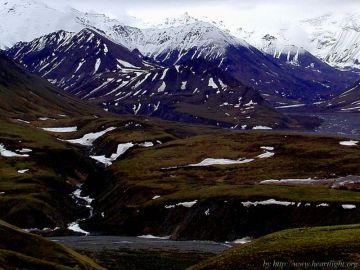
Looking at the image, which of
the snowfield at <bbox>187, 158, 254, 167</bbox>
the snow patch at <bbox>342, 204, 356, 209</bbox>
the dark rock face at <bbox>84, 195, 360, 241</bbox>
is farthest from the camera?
the snowfield at <bbox>187, 158, 254, 167</bbox>

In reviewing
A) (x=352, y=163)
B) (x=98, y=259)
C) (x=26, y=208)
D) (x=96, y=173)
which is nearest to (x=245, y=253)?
(x=98, y=259)

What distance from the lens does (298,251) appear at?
205ft

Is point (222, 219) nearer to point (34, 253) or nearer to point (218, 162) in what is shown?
point (218, 162)

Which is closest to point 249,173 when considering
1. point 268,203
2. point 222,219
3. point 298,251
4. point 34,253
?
point 268,203

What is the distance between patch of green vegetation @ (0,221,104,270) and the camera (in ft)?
205

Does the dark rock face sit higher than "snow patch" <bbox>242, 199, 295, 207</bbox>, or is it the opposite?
"snow patch" <bbox>242, 199, 295, 207</bbox>

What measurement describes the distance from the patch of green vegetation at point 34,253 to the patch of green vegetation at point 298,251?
523 inches

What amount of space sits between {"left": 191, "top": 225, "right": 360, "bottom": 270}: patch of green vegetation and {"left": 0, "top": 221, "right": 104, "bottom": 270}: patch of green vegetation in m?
13.3

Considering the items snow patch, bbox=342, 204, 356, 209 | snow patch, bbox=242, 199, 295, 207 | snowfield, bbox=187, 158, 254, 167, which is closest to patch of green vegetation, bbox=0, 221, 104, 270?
snow patch, bbox=342, 204, 356, 209

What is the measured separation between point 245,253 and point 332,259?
10751mm

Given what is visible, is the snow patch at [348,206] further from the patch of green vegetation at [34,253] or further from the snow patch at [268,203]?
the patch of green vegetation at [34,253]

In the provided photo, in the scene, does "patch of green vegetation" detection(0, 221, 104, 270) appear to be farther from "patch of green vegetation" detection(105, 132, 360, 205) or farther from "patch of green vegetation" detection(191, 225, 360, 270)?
"patch of green vegetation" detection(105, 132, 360, 205)

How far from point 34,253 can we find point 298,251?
26265 millimetres

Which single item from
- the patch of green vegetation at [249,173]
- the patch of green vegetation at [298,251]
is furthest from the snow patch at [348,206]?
the patch of green vegetation at [298,251]
